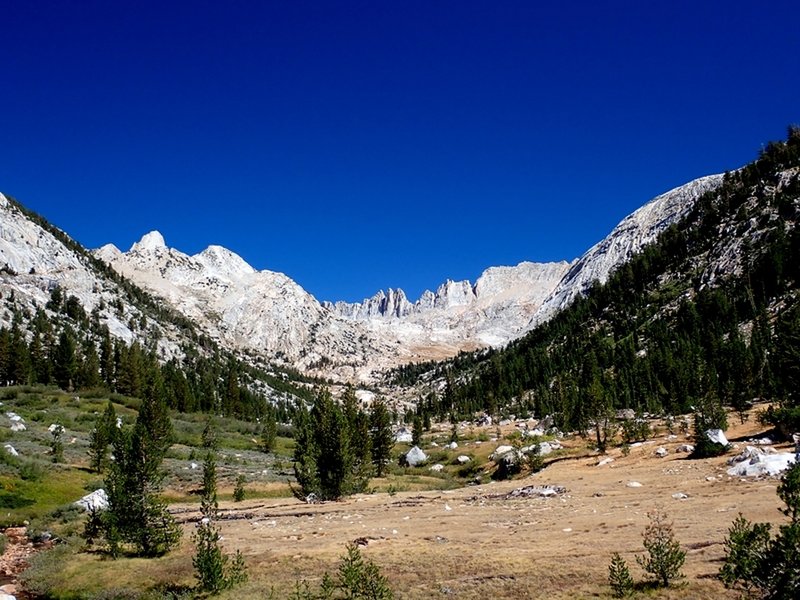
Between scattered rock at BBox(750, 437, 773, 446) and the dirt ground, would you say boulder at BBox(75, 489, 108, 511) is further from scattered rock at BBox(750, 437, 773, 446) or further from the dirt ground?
scattered rock at BBox(750, 437, 773, 446)

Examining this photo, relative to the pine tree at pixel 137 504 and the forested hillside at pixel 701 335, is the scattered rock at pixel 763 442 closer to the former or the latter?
the forested hillside at pixel 701 335

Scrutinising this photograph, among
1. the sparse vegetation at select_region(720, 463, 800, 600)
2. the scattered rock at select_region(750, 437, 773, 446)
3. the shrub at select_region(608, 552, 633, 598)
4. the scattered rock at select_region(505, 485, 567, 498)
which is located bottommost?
the scattered rock at select_region(505, 485, 567, 498)

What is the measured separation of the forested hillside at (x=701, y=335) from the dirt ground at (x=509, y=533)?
20.2m

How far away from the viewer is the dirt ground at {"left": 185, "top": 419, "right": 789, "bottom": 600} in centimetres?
1784

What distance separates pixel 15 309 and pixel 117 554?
16153 centimetres

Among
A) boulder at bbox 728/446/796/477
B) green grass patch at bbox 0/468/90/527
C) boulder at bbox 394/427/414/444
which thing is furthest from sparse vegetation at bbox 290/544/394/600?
boulder at bbox 394/427/414/444

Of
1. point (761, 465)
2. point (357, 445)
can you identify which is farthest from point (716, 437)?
point (357, 445)

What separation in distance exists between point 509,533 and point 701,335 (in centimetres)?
12742

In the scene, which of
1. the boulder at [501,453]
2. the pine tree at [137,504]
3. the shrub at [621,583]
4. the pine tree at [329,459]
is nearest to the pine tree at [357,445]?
the pine tree at [329,459]

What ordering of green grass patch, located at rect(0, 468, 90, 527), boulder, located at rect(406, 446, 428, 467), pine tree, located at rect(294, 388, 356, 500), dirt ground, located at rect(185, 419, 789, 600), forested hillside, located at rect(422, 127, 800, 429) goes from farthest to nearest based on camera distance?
forested hillside, located at rect(422, 127, 800, 429), boulder, located at rect(406, 446, 428, 467), pine tree, located at rect(294, 388, 356, 500), green grass patch, located at rect(0, 468, 90, 527), dirt ground, located at rect(185, 419, 789, 600)

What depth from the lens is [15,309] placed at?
155 metres

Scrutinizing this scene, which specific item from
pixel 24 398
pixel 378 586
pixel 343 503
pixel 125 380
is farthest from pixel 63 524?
pixel 125 380

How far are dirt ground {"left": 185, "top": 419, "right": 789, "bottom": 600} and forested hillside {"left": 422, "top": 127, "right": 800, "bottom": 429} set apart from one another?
20213mm

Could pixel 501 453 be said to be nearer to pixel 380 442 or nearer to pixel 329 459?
pixel 380 442
